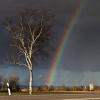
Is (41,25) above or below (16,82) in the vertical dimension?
above

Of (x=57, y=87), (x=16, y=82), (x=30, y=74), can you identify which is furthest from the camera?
(x=57, y=87)

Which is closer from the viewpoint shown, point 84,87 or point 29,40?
point 29,40

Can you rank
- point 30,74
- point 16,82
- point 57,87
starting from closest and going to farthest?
point 30,74 → point 16,82 → point 57,87

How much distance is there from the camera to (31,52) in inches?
2815

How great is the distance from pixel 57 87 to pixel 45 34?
12.5m

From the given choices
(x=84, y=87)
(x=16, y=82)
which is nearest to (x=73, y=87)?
(x=84, y=87)

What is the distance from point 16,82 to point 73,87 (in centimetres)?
1250

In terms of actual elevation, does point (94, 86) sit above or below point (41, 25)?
below

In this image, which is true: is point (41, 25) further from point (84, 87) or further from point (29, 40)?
point (84, 87)

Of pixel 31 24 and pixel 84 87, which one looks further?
pixel 84 87

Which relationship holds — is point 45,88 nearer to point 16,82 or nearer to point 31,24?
point 16,82

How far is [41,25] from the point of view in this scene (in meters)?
72.2

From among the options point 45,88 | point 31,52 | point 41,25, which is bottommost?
point 45,88

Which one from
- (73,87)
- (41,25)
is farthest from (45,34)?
(73,87)
